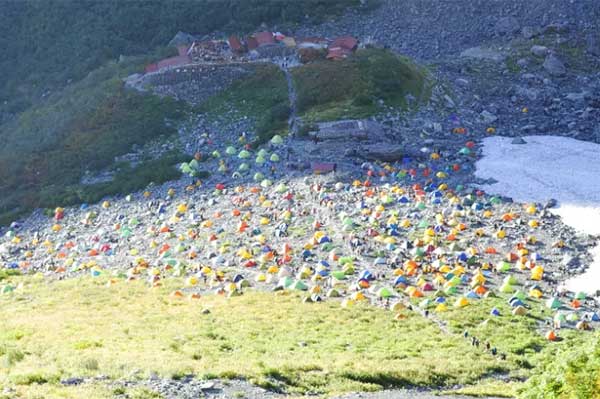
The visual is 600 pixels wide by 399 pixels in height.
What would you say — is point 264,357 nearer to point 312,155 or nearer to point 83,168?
point 312,155

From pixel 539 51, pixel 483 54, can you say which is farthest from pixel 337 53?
pixel 539 51

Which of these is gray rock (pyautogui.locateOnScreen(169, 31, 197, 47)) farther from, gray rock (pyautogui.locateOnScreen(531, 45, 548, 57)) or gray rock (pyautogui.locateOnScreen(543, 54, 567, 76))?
gray rock (pyautogui.locateOnScreen(543, 54, 567, 76))

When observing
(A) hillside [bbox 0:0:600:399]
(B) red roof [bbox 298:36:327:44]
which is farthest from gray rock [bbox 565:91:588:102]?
(B) red roof [bbox 298:36:327:44]

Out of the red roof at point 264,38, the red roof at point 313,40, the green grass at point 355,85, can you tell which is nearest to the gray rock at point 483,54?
the green grass at point 355,85

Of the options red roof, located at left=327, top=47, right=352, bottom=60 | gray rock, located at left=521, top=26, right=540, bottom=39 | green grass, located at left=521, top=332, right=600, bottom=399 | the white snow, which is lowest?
the white snow

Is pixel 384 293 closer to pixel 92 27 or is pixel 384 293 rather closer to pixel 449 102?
pixel 449 102

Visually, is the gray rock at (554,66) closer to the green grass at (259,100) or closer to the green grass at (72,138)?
the green grass at (259,100)

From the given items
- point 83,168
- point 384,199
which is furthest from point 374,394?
point 83,168
